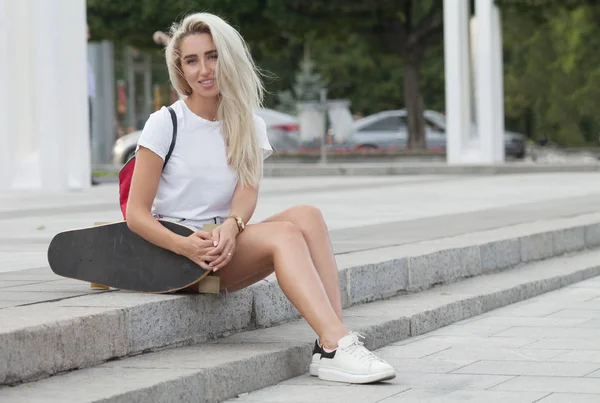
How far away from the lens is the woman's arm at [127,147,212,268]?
18.4 ft

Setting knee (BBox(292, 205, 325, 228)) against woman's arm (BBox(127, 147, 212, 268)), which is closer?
woman's arm (BBox(127, 147, 212, 268))

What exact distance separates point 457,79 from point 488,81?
1.99 feet

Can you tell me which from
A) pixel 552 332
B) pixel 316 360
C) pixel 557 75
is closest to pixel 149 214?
pixel 316 360

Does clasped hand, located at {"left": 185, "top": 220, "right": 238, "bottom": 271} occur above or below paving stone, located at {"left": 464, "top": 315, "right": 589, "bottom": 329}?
above

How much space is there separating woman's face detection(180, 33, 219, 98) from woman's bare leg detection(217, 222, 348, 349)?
620mm

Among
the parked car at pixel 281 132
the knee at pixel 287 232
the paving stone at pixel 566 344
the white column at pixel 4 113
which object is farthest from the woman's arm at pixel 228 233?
the parked car at pixel 281 132

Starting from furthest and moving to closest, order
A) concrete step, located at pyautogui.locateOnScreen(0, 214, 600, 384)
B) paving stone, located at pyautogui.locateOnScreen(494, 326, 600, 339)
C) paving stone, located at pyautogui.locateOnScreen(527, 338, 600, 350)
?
paving stone, located at pyautogui.locateOnScreen(494, 326, 600, 339) < paving stone, located at pyautogui.locateOnScreen(527, 338, 600, 350) < concrete step, located at pyautogui.locateOnScreen(0, 214, 600, 384)

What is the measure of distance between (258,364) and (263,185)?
1494 cm

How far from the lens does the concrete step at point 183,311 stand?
15.9ft

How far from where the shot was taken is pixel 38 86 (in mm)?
17156

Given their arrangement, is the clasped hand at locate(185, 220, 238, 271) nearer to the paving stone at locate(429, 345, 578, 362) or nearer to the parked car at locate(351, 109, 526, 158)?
the paving stone at locate(429, 345, 578, 362)

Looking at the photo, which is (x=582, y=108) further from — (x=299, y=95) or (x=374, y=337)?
(x=374, y=337)

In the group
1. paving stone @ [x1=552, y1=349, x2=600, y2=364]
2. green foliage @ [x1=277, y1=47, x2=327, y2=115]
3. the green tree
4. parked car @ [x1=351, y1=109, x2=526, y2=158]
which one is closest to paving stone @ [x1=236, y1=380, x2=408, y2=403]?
paving stone @ [x1=552, y1=349, x2=600, y2=364]

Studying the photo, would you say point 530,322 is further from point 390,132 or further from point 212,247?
point 390,132
